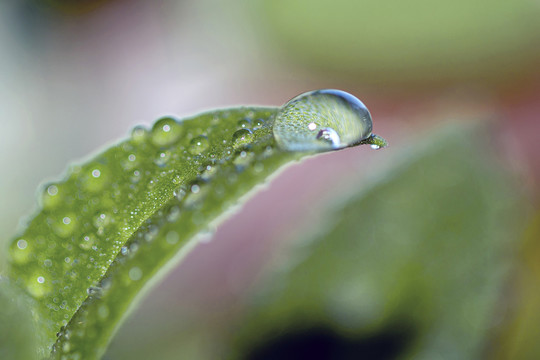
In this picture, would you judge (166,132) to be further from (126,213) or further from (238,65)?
(238,65)

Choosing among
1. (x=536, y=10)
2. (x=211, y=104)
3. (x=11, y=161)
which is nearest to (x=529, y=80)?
(x=536, y=10)

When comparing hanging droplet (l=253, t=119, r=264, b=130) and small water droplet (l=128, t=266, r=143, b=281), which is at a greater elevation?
hanging droplet (l=253, t=119, r=264, b=130)

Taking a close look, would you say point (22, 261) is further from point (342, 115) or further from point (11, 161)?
point (11, 161)

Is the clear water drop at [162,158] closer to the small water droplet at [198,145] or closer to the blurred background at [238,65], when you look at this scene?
the small water droplet at [198,145]

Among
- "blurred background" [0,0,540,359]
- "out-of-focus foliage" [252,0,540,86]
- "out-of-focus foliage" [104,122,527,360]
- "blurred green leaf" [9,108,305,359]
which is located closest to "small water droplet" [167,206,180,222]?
"blurred green leaf" [9,108,305,359]

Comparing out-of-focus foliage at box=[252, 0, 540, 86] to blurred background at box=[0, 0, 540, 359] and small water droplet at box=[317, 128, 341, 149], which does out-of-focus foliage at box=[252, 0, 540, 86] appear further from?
small water droplet at box=[317, 128, 341, 149]

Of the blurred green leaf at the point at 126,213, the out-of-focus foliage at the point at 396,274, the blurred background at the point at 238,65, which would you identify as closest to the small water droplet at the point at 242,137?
the blurred green leaf at the point at 126,213
